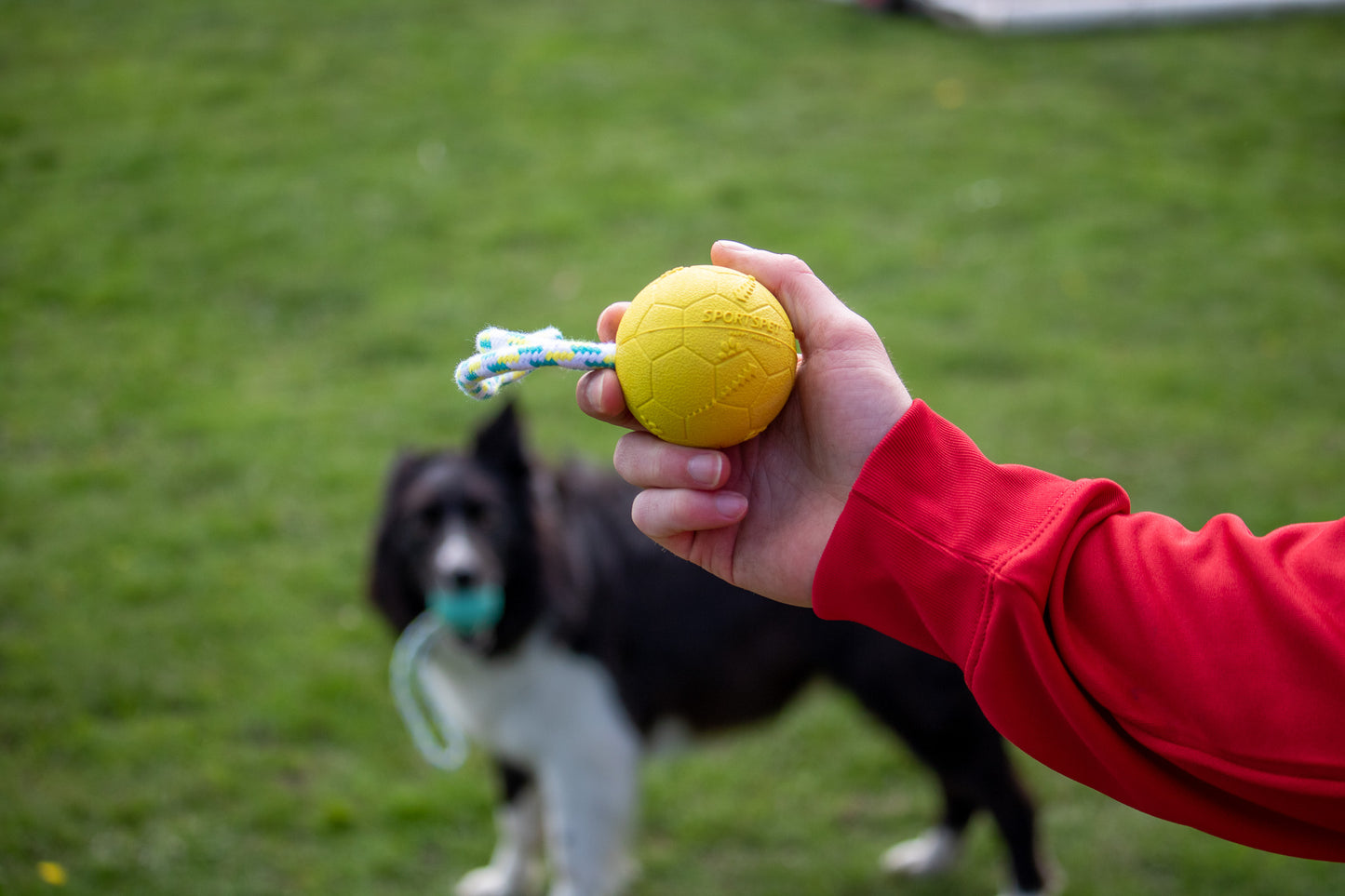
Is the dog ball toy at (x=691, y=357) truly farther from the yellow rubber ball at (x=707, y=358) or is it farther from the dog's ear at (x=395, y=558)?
the dog's ear at (x=395, y=558)

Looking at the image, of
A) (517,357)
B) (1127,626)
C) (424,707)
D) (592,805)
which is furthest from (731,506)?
(424,707)

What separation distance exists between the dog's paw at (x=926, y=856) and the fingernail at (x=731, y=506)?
2.18 metres

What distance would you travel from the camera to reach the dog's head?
273 centimetres

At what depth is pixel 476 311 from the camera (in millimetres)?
5848

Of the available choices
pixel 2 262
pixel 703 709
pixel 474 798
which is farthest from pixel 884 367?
pixel 2 262

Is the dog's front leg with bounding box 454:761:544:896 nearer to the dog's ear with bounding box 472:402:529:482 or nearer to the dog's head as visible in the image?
the dog's head

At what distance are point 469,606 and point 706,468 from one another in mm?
1412

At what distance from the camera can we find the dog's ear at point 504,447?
284cm

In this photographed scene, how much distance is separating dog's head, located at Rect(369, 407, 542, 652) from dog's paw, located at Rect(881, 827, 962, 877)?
1.49 m

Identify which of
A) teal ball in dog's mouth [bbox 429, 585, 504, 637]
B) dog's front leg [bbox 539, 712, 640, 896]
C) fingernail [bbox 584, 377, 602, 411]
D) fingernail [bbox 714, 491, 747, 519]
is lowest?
dog's front leg [bbox 539, 712, 640, 896]

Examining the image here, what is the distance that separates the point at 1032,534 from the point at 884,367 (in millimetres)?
389

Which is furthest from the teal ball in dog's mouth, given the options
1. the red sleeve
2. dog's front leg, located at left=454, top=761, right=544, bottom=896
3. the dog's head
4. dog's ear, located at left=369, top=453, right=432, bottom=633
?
the red sleeve

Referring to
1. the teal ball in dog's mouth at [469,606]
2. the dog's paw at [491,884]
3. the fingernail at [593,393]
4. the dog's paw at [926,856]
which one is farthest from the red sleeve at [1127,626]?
the dog's paw at [491,884]

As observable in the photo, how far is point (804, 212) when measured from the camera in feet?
22.2
